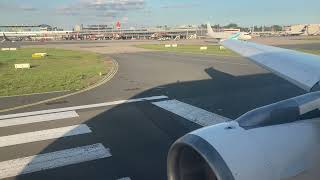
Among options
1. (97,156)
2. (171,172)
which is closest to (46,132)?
(97,156)

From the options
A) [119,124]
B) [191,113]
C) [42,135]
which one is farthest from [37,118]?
[191,113]

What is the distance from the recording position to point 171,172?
357cm

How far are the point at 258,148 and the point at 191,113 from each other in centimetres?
973

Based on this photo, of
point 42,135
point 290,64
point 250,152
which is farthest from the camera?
point 42,135

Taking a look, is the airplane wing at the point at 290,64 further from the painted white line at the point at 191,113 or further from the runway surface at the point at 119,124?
the runway surface at the point at 119,124

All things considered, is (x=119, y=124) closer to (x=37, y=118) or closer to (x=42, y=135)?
(x=42, y=135)

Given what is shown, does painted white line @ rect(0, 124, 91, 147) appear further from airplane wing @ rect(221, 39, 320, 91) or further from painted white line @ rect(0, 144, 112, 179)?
airplane wing @ rect(221, 39, 320, 91)

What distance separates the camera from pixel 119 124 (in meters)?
11.7

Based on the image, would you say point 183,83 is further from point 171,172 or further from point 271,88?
point 171,172

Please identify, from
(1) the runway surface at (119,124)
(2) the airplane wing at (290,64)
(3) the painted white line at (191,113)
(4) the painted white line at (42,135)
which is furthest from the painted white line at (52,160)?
(2) the airplane wing at (290,64)

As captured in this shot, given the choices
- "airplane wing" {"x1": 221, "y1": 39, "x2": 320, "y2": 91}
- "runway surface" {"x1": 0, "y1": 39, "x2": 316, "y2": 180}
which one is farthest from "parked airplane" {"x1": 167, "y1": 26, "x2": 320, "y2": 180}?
"runway surface" {"x1": 0, "y1": 39, "x2": 316, "y2": 180}

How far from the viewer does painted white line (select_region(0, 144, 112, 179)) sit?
A: 827 centimetres

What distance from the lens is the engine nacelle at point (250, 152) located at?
3096 mm

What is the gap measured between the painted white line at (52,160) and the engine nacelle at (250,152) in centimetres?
559
